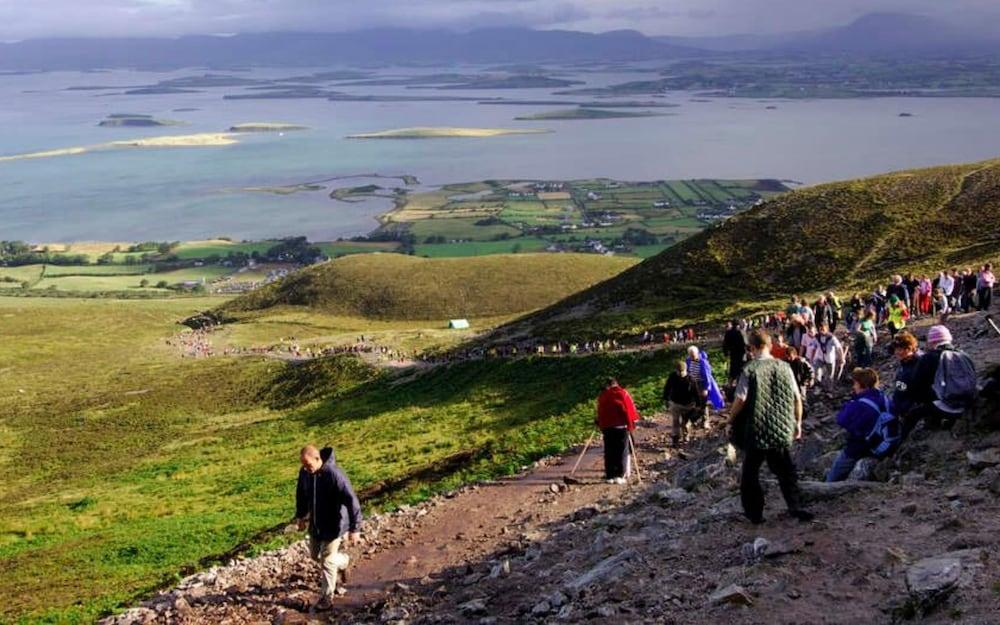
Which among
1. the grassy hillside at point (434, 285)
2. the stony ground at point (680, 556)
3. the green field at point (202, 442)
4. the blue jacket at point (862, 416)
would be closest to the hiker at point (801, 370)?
the stony ground at point (680, 556)

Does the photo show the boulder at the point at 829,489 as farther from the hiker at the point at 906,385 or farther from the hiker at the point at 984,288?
the hiker at the point at 984,288

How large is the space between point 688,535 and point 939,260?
145ft

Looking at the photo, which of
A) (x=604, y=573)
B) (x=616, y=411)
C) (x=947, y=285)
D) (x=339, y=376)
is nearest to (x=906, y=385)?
(x=604, y=573)

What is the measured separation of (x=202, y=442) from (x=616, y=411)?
28.5 meters

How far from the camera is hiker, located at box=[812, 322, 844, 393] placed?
19345 mm

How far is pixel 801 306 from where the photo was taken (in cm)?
2422

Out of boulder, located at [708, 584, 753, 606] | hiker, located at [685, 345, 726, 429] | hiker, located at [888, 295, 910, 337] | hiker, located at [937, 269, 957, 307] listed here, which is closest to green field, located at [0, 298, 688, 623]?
hiker, located at [685, 345, 726, 429]

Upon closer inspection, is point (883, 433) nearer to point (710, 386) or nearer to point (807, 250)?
point (710, 386)

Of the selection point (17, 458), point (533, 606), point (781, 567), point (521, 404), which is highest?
point (781, 567)

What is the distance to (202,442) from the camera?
3966 centimetres

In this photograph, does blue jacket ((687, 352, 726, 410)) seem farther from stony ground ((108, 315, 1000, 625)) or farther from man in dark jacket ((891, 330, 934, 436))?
man in dark jacket ((891, 330, 934, 436))

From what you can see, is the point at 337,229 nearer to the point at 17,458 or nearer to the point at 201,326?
the point at 201,326

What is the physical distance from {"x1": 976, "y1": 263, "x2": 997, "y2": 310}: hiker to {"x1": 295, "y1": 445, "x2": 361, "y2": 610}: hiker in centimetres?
2255

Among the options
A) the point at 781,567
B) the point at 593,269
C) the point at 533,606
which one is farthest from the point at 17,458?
the point at 593,269
